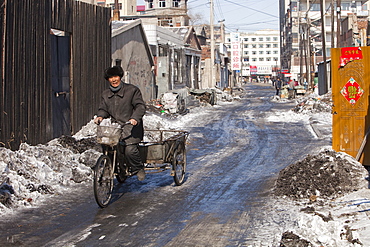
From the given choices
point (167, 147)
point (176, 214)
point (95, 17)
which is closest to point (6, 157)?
point (167, 147)

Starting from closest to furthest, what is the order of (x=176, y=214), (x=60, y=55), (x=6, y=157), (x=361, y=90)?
(x=176, y=214)
(x=6, y=157)
(x=361, y=90)
(x=60, y=55)

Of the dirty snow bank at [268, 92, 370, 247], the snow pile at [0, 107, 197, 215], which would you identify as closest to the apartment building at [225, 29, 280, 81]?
the snow pile at [0, 107, 197, 215]

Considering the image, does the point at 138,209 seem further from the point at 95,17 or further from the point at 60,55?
the point at 95,17

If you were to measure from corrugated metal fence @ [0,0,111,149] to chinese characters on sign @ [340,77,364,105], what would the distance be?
6732 millimetres

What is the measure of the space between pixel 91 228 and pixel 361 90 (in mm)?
6229

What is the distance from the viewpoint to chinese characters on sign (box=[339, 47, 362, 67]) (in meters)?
10.0

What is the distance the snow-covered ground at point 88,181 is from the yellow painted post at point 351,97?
1.13 meters

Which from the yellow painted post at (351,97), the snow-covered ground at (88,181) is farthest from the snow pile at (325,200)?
the yellow painted post at (351,97)

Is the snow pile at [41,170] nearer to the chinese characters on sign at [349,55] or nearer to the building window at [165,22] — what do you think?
the chinese characters on sign at [349,55]

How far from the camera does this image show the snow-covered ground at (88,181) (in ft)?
18.7

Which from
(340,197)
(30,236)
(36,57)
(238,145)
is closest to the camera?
(30,236)

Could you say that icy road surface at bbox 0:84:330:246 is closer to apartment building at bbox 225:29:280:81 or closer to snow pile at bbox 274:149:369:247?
snow pile at bbox 274:149:369:247

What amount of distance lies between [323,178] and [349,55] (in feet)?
9.41

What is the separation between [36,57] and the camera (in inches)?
469
